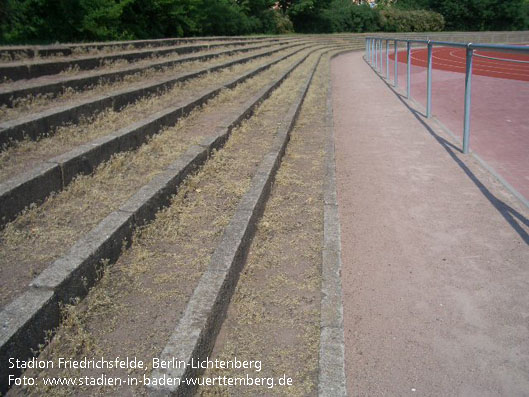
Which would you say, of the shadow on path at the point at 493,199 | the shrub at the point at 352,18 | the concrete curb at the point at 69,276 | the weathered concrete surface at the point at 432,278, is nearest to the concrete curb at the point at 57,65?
the concrete curb at the point at 69,276

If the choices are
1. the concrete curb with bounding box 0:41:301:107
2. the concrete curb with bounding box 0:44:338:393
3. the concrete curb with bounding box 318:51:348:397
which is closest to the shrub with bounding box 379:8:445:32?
the concrete curb with bounding box 0:41:301:107

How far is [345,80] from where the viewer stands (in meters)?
16.8

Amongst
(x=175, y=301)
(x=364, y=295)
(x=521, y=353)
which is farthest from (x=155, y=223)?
(x=521, y=353)

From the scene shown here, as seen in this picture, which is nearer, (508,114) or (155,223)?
(155,223)

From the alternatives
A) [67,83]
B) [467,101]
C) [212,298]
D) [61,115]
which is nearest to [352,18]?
[467,101]

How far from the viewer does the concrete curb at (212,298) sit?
2.43 meters

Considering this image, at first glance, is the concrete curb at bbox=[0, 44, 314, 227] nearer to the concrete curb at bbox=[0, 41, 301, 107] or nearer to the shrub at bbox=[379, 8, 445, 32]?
the concrete curb at bbox=[0, 41, 301, 107]

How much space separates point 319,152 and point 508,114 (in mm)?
5057

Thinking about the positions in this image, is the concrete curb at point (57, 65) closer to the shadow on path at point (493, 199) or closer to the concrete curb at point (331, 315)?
the concrete curb at point (331, 315)

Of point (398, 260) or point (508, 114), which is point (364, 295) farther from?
point (508, 114)

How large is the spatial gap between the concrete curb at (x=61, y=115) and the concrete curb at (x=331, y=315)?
2.85 metres

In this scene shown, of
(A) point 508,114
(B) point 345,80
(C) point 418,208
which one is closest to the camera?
(C) point 418,208

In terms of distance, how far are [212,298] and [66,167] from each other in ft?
6.58

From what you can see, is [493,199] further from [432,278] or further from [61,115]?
[61,115]
